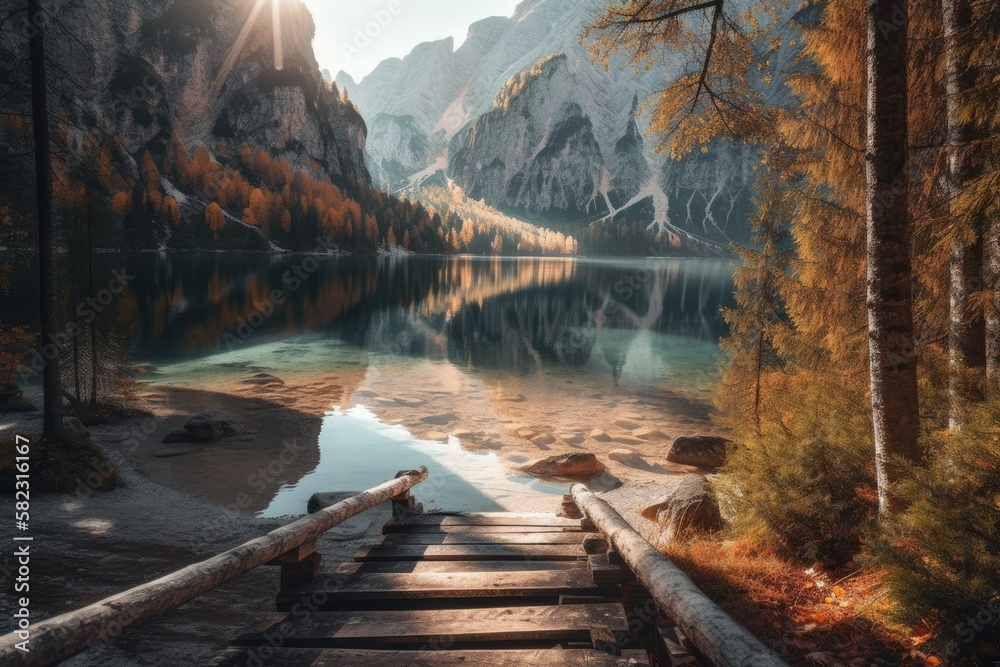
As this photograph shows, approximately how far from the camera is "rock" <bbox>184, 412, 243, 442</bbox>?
53.0ft

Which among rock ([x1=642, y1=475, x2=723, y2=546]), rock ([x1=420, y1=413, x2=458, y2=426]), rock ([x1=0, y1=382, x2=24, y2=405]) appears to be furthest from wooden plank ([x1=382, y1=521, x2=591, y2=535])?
rock ([x1=0, y1=382, x2=24, y2=405])

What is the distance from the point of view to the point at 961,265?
7.30 m

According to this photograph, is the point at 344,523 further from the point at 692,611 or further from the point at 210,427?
the point at 692,611

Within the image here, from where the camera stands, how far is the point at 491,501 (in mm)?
13016

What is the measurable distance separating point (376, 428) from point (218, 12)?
687 feet

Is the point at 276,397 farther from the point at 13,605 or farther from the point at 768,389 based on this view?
the point at 768,389

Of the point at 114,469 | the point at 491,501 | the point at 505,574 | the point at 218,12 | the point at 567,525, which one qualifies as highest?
the point at 218,12

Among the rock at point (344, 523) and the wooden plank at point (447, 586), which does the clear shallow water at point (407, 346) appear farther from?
the wooden plank at point (447, 586)

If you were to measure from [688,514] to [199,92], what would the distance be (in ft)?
652

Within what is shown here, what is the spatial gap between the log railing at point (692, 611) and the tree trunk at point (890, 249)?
9.80ft

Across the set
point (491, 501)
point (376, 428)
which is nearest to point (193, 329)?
point (376, 428)

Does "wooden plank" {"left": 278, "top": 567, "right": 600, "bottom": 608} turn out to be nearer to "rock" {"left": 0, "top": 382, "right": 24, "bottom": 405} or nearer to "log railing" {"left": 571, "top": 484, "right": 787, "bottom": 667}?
"log railing" {"left": 571, "top": 484, "right": 787, "bottom": 667}

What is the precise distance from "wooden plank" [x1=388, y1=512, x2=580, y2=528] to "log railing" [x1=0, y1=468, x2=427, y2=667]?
1970 millimetres

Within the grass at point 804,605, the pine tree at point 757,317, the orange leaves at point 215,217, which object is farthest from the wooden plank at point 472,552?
the orange leaves at point 215,217
